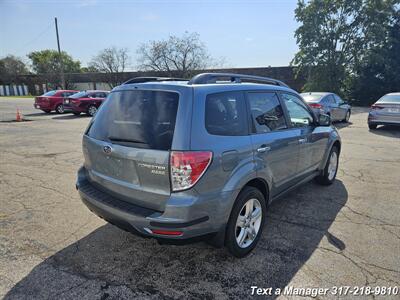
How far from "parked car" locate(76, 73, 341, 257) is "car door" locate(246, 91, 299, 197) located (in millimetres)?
13

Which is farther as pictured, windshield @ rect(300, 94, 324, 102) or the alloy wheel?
windshield @ rect(300, 94, 324, 102)

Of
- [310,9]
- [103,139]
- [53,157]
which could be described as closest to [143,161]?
[103,139]

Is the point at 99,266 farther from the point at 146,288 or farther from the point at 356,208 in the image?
the point at 356,208

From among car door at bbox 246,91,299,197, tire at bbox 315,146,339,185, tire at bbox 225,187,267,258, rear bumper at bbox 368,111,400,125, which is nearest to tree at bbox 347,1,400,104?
rear bumper at bbox 368,111,400,125

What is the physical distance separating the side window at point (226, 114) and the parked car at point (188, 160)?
10mm

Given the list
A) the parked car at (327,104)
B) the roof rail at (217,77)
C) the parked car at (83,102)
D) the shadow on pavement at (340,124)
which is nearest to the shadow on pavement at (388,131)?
the shadow on pavement at (340,124)

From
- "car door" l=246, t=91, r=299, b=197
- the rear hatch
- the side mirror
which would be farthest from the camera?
the side mirror

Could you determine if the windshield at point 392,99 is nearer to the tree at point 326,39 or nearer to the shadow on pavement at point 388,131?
the shadow on pavement at point 388,131

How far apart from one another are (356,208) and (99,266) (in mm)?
3583

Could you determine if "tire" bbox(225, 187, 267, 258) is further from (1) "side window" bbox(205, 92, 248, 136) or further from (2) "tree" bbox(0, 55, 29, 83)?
(2) "tree" bbox(0, 55, 29, 83)

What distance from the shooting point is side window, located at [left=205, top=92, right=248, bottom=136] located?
257 centimetres

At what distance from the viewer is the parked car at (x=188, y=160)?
2.37m

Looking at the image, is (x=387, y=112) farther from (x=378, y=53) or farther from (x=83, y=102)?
(x=378, y=53)

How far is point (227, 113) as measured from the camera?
279cm
